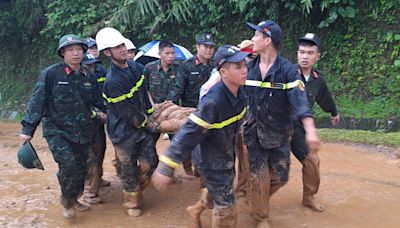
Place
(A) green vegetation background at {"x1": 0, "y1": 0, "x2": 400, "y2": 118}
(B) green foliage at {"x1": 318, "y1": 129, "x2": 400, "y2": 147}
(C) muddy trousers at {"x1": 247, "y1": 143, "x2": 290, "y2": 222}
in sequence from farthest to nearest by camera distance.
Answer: (A) green vegetation background at {"x1": 0, "y1": 0, "x2": 400, "y2": 118}, (B) green foliage at {"x1": 318, "y1": 129, "x2": 400, "y2": 147}, (C) muddy trousers at {"x1": 247, "y1": 143, "x2": 290, "y2": 222}

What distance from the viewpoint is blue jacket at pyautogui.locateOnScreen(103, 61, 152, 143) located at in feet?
16.0

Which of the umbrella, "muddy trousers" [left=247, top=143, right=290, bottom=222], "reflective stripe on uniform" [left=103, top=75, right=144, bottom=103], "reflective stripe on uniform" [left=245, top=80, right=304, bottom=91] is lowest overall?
"muddy trousers" [left=247, top=143, right=290, bottom=222]

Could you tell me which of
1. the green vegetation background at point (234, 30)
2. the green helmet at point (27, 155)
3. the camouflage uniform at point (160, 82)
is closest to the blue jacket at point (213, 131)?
the green helmet at point (27, 155)

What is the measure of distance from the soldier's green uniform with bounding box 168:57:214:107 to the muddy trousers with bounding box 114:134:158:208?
5.22ft

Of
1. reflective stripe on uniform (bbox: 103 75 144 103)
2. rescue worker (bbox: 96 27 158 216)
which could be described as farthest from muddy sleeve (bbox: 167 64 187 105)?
reflective stripe on uniform (bbox: 103 75 144 103)

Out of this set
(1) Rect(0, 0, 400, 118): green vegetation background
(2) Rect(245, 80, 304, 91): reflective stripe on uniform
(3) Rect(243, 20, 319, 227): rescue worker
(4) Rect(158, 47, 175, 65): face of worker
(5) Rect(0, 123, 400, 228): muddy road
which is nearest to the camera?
(2) Rect(245, 80, 304, 91): reflective stripe on uniform

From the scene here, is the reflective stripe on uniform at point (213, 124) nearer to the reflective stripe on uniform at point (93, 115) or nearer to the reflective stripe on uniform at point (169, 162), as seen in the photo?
the reflective stripe on uniform at point (169, 162)

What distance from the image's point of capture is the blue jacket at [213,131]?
3600 mm

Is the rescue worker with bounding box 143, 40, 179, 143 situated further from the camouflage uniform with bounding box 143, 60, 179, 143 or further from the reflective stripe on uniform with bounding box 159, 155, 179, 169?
the reflective stripe on uniform with bounding box 159, 155, 179, 169

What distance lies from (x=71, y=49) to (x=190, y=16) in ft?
25.0

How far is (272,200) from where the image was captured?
532cm

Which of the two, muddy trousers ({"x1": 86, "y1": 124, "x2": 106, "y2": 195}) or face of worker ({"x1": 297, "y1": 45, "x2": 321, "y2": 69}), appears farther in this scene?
muddy trousers ({"x1": 86, "y1": 124, "x2": 106, "y2": 195})

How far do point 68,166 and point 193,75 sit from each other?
96.5 inches

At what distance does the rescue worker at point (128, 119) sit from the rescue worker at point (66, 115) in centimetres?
28
